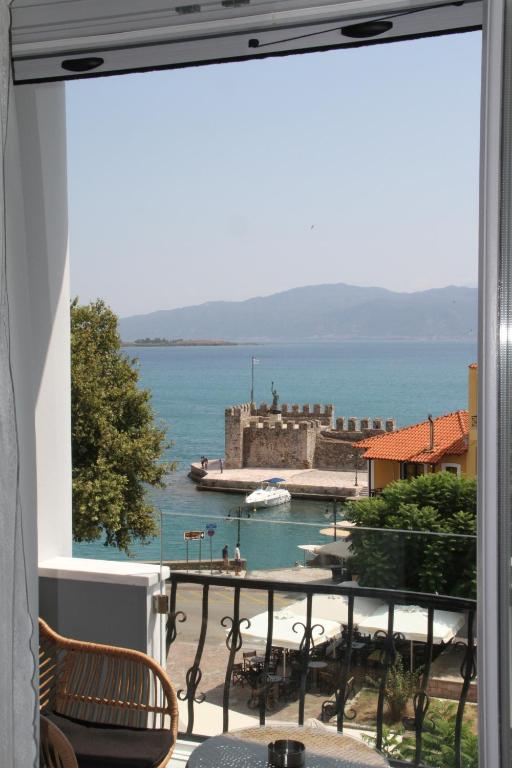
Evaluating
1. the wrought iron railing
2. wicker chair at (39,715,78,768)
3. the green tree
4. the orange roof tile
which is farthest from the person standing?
the green tree

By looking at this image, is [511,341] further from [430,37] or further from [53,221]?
[53,221]

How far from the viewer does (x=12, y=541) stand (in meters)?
1.48

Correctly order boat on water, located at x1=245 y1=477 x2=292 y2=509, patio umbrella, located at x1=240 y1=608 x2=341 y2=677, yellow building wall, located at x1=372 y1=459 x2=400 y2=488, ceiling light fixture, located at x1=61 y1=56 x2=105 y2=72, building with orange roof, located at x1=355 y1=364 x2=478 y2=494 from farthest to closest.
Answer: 1. boat on water, located at x1=245 y1=477 x2=292 y2=509
2. yellow building wall, located at x1=372 y1=459 x2=400 y2=488
3. building with orange roof, located at x1=355 y1=364 x2=478 y2=494
4. patio umbrella, located at x1=240 y1=608 x2=341 y2=677
5. ceiling light fixture, located at x1=61 y1=56 x2=105 y2=72

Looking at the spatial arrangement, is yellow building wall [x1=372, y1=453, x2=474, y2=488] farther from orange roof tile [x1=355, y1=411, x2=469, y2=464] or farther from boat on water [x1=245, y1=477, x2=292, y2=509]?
boat on water [x1=245, y1=477, x2=292, y2=509]

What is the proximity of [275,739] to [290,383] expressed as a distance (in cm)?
4288

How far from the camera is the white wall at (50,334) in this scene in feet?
9.07

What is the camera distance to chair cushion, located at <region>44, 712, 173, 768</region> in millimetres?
2088

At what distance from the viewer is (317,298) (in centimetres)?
4462

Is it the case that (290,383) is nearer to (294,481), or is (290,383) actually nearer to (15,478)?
(294,481)

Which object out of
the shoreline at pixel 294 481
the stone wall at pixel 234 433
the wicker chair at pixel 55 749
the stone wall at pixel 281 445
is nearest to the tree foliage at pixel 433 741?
the wicker chair at pixel 55 749

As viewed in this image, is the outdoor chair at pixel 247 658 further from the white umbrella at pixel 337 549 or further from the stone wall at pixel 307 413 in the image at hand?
the stone wall at pixel 307 413

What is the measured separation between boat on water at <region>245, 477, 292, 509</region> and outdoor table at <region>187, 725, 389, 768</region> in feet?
97.6

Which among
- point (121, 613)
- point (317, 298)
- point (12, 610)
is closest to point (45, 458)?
point (121, 613)

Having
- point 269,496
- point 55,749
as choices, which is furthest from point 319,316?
point 55,749
